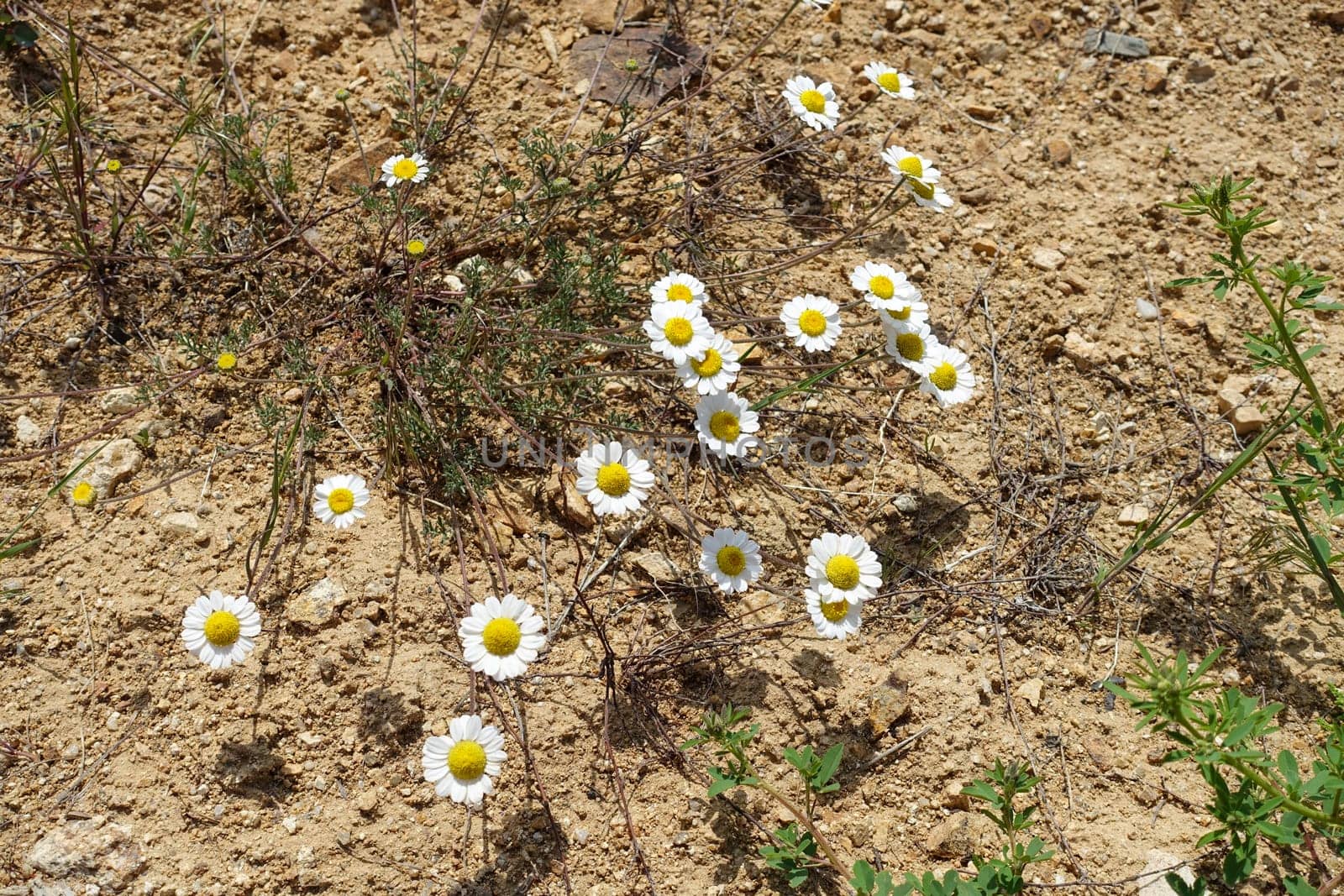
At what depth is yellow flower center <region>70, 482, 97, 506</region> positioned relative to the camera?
3.16 m

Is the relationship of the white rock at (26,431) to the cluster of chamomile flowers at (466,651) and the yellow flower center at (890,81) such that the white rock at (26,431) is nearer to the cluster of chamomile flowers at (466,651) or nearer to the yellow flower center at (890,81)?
the cluster of chamomile flowers at (466,651)

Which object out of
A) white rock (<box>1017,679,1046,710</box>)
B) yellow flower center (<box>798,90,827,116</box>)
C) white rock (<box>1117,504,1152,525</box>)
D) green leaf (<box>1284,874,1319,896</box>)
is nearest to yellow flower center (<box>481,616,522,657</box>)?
white rock (<box>1017,679,1046,710</box>)

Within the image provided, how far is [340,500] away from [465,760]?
0.98m

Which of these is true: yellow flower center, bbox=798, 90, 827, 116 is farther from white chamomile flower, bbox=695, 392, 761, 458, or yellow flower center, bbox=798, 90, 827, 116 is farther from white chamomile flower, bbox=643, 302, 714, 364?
white chamomile flower, bbox=695, 392, 761, 458

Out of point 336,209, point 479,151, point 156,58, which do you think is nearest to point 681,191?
point 479,151

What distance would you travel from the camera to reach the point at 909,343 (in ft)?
10.9

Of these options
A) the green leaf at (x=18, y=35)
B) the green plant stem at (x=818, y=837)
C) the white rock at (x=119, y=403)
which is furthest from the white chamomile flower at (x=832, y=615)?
the green leaf at (x=18, y=35)

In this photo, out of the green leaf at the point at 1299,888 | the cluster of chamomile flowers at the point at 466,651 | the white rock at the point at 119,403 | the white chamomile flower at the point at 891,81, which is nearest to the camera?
the green leaf at the point at 1299,888

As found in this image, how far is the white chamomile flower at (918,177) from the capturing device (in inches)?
145

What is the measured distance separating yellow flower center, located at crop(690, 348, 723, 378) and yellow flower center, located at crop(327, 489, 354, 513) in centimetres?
121

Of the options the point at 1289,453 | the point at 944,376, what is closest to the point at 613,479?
the point at 944,376

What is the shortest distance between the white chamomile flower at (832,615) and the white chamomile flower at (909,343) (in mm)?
888

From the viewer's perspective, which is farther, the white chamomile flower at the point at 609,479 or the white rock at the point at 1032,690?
the white rock at the point at 1032,690

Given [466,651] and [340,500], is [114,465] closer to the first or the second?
[340,500]
